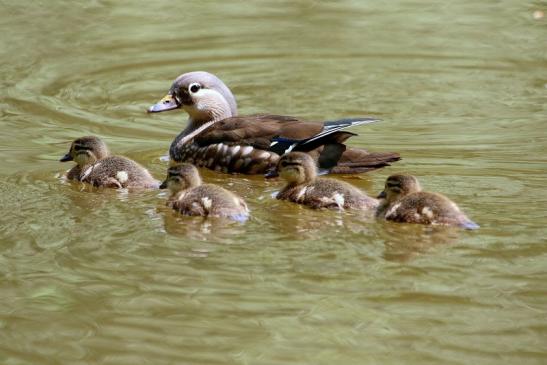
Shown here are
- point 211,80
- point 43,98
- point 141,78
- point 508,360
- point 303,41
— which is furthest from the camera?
point 303,41

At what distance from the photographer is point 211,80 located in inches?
393

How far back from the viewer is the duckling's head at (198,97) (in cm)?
998

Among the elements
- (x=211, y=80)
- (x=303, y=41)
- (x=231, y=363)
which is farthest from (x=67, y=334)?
(x=303, y=41)

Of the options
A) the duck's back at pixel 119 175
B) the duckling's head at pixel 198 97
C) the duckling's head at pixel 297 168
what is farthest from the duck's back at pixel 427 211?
the duckling's head at pixel 198 97

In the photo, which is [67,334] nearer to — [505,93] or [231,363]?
[231,363]

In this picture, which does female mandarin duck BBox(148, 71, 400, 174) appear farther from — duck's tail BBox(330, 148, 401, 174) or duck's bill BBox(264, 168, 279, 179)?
duck's bill BBox(264, 168, 279, 179)

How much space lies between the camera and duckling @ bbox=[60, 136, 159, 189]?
835cm

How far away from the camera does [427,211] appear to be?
23.6 ft

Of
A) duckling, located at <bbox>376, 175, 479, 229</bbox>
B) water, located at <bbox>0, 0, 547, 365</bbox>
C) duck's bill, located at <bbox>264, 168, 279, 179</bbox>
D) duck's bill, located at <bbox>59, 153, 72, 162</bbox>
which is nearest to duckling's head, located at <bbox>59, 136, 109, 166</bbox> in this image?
duck's bill, located at <bbox>59, 153, 72, 162</bbox>

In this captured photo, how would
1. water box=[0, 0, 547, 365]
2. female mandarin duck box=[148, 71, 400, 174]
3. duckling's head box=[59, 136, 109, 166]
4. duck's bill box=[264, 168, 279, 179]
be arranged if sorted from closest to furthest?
water box=[0, 0, 547, 365], duck's bill box=[264, 168, 279, 179], duckling's head box=[59, 136, 109, 166], female mandarin duck box=[148, 71, 400, 174]

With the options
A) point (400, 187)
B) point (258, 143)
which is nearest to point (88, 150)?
point (258, 143)

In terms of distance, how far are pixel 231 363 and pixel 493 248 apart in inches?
80.2

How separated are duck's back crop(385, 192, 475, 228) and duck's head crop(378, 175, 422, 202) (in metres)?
0.13

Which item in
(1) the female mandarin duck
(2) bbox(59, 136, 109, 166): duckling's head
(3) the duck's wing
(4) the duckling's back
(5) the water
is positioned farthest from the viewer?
(3) the duck's wing
